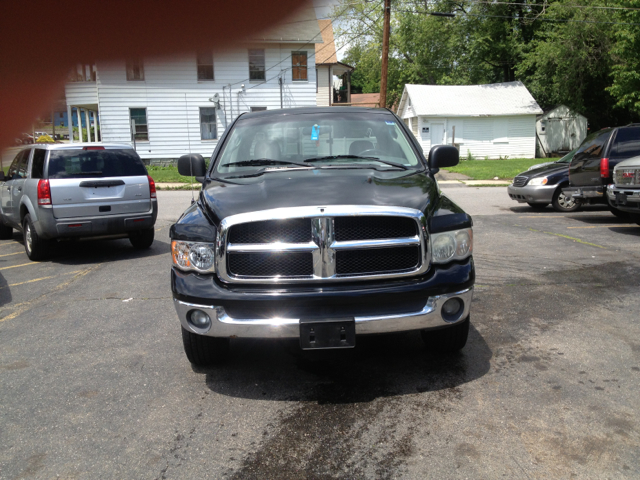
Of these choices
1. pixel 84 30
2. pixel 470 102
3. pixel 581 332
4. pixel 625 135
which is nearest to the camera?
pixel 84 30

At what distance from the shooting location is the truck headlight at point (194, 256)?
→ 3.64m

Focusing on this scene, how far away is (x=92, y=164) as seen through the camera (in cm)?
827

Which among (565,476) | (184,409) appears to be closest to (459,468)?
(565,476)

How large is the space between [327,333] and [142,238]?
6.52m

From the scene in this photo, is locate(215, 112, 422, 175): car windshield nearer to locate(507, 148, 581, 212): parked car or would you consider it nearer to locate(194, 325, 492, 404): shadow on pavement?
locate(194, 325, 492, 404): shadow on pavement

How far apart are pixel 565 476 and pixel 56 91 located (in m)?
2.80

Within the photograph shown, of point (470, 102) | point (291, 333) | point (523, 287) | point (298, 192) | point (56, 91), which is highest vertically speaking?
point (470, 102)

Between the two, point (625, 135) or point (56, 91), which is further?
point (625, 135)

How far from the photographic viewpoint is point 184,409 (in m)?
3.55

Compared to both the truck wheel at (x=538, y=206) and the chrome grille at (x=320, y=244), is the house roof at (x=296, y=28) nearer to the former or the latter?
the chrome grille at (x=320, y=244)

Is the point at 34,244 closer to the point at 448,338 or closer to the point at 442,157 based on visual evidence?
the point at 442,157

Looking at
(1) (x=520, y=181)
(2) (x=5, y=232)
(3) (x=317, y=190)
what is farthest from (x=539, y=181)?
(2) (x=5, y=232)

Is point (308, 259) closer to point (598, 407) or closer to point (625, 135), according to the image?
point (598, 407)

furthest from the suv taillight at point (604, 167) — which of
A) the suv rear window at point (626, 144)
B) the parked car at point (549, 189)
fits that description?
the parked car at point (549, 189)
